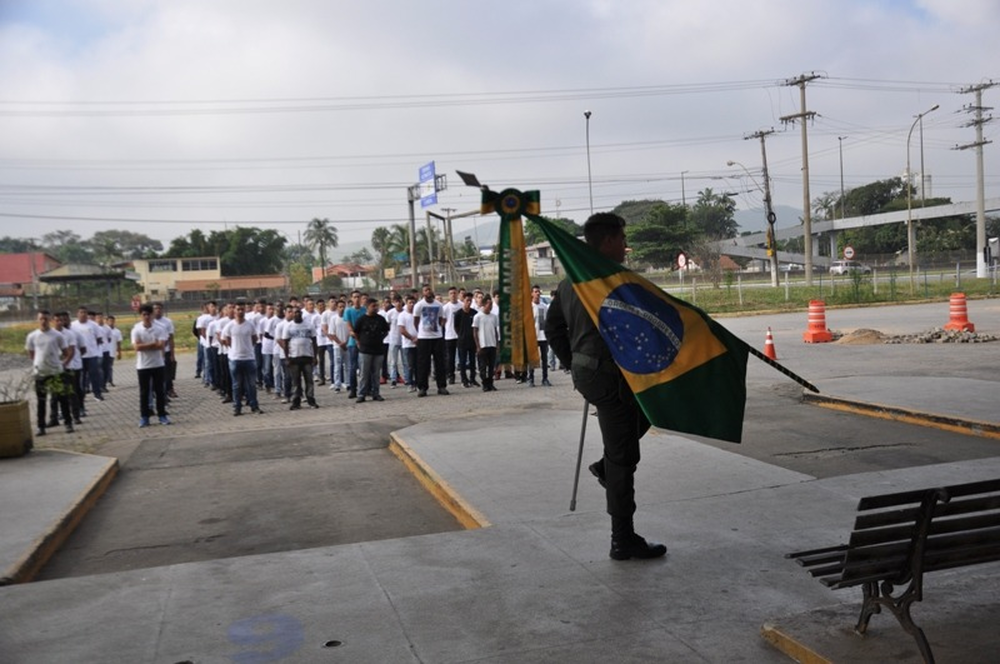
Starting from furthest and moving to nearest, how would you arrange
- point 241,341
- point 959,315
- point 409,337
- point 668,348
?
point 959,315 → point 409,337 → point 241,341 → point 668,348

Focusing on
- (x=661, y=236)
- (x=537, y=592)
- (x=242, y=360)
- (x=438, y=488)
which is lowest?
(x=438, y=488)

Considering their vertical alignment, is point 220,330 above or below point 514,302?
below

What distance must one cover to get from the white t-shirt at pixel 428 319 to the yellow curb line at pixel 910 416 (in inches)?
299

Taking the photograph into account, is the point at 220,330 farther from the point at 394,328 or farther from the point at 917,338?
the point at 917,338

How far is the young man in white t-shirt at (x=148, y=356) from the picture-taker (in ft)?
49.6

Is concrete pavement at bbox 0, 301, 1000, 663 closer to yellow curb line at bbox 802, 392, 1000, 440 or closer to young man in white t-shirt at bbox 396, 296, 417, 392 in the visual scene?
yellow curb line at bbox 802, 392, 1000, 440

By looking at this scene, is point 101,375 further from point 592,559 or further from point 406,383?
point 592,559

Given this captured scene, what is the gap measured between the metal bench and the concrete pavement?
338 millimetres

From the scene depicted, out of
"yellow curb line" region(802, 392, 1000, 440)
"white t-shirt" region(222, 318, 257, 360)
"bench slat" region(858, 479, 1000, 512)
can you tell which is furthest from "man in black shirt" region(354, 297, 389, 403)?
"bench slat" region(858, 479, 1000, 512)

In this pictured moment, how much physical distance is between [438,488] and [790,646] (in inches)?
201

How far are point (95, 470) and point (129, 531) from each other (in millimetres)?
2687

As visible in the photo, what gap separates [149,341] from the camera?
49.6 feet

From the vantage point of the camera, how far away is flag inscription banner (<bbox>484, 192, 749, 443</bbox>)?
5.80 metres

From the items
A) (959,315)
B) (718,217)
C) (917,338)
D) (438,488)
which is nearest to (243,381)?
(438,488)
